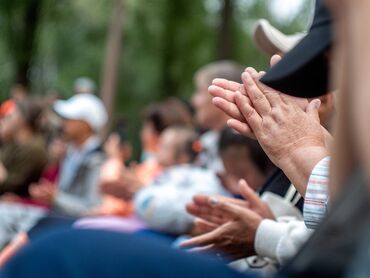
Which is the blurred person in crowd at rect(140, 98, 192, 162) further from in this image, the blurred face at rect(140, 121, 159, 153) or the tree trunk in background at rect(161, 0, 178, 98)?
the tree trunk in background at rect(161, 0, 178, 98)

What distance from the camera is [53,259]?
770 mm

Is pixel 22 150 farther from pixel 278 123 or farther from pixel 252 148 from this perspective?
pixel 278 123

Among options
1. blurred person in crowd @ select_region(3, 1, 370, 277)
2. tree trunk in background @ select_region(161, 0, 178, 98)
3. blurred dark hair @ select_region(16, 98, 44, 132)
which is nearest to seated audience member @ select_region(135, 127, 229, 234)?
blurred dark hair @ select_region(16, 98, 44, 132)

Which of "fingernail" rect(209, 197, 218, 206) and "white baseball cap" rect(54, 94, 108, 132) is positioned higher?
"fingernail" rect(209, 197, 218, 206)

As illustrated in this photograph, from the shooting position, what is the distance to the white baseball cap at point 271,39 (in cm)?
232

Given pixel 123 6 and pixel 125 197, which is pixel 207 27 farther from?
pixel 125 197

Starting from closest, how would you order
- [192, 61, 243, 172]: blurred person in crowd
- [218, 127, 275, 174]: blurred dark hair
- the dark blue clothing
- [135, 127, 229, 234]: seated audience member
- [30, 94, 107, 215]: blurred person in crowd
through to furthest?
1. the dark blue clothing
2. [218, 127, 275, 174]: blurred dark hair
3. [135, 127, 229, 234]: seated audience member
4. [192, 61, 243, 172]: blurred person in crowd
5. [30, 94, 107, 215]: blurred person in crowd

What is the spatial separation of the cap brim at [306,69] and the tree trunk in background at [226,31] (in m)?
14.6

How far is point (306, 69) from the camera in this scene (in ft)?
4.32

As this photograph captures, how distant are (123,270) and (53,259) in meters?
0.07

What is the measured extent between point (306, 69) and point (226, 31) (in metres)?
15.1

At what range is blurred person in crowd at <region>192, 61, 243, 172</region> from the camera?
13.0 feet

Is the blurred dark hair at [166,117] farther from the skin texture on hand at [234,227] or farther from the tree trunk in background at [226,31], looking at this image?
the tree trunk in background at [226,31]

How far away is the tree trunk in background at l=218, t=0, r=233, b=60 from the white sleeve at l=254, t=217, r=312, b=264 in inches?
556
